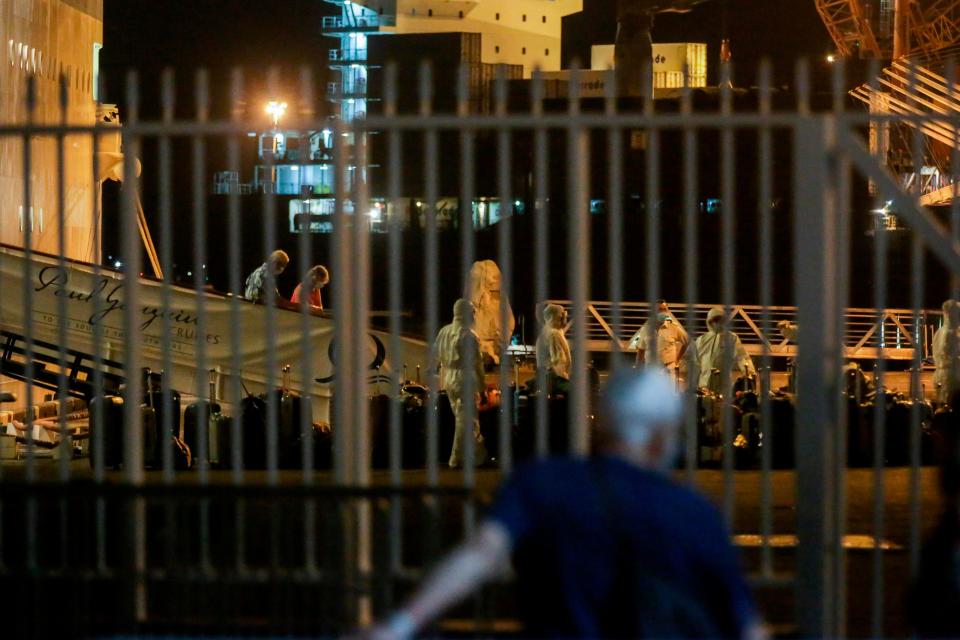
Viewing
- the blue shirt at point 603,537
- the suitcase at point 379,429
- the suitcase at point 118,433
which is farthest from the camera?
the suitcase at point 118,433

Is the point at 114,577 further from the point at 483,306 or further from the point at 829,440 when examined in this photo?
the point at 483,306

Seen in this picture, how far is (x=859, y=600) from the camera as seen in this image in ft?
25.6

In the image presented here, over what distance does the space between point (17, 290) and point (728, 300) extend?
8.45 m

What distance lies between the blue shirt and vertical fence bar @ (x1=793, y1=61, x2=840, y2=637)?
7.52 ft

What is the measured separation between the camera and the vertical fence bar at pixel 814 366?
6004 mm

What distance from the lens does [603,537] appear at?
12.3 feet

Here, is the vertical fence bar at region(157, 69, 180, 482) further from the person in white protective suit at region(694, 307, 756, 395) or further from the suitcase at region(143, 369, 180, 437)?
the person in white protective suit at region(694, 307, 756, 395)

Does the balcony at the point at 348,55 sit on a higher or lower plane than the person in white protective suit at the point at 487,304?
higher

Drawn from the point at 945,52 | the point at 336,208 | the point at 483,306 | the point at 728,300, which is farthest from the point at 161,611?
the point at 945,52

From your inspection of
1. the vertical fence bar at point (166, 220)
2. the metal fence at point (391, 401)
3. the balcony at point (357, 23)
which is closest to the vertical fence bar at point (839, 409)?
the metal fence at point (391, 401)

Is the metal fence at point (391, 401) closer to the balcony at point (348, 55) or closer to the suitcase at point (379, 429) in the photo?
the suitcase at point (379, 429)

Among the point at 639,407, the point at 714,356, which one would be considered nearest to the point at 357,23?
the point at 714,356

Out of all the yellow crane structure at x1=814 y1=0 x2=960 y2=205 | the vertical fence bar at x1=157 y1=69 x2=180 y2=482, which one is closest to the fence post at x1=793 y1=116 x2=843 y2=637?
the vertical fence bar at x1=157 y1=69 x2=180 y2=482

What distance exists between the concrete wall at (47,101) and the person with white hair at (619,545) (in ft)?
41.2
